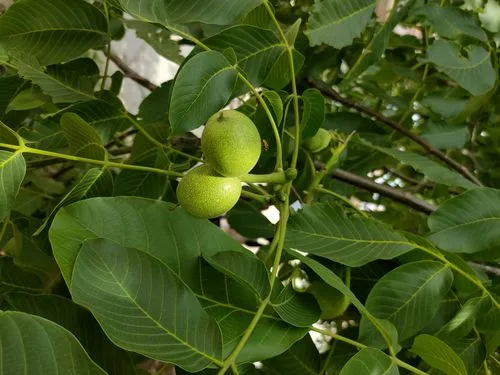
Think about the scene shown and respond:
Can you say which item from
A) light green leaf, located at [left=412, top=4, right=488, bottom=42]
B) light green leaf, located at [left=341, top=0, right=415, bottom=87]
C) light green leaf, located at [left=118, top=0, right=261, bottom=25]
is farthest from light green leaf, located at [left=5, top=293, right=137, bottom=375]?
light green leaf, located at [left=412, top=4, right=488, bottom=42]

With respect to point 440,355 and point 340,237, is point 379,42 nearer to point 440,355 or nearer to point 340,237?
point 340,237

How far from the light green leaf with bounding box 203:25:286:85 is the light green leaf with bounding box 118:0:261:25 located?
0.15 feet

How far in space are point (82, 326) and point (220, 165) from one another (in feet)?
0.70

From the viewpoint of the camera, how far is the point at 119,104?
0.74 m

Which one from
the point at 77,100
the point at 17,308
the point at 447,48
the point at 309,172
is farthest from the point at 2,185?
the point at 447,48

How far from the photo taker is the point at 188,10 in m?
0.56

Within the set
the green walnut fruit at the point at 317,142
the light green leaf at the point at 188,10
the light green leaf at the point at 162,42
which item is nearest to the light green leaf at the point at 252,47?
the light green leaf at the point at 188,10

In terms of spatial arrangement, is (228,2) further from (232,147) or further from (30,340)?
(30,340)

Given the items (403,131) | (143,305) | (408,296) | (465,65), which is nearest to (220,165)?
(143,305)

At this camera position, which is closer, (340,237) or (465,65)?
(340,237)

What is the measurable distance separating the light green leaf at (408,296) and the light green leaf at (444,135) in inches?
17.0

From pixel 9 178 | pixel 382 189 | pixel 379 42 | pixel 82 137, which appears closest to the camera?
pixel 9 178

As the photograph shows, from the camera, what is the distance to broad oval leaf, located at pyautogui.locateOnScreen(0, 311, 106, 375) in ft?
1.25

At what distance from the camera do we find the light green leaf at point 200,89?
1.76ft
